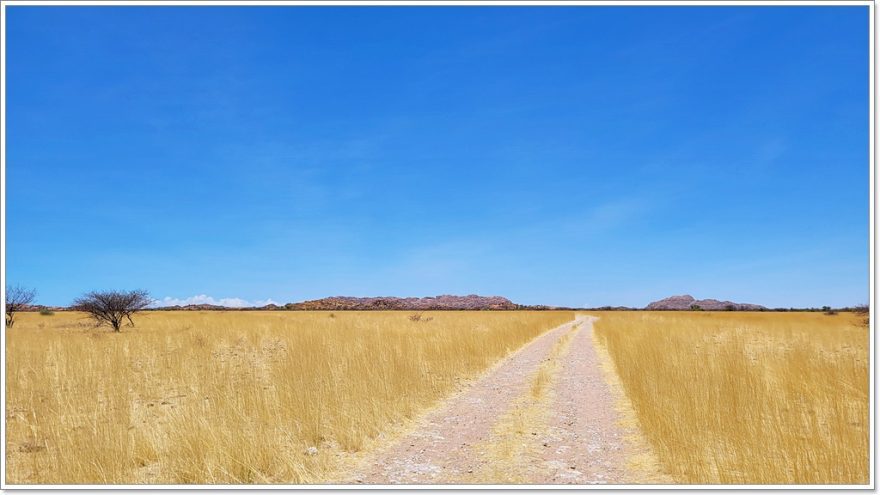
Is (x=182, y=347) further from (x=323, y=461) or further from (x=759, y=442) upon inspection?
(x=759, y=442)

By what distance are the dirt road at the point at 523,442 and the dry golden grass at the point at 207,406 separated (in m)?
0.65

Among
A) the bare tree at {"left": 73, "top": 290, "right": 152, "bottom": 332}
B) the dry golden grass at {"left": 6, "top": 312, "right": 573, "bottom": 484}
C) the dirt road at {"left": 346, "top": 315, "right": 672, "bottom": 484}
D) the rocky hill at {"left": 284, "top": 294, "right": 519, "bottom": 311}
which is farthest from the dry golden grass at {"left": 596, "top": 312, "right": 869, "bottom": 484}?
the rocky hill at {"left": 284, "top": 294, "right": 519, "bottom": 311}

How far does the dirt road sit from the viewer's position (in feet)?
18.6

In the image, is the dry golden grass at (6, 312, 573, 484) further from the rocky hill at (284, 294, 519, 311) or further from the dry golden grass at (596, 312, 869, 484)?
the rocky hill at (284, 294, 519, 311)

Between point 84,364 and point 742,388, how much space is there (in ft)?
50.1

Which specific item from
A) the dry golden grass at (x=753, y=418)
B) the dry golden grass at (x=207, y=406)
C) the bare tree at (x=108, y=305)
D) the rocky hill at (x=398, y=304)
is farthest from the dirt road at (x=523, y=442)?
A: the rocky hill at (x=398, y=304)

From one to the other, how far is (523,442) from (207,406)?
5.51 meters

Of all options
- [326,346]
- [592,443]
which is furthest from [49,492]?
[326,346]

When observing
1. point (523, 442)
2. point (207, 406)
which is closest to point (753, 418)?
point (523, 442)

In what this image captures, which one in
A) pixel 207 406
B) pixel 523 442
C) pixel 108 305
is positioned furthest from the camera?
pixel 108 305

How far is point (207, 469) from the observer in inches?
221

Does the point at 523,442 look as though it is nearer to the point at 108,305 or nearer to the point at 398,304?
the point at 108,305

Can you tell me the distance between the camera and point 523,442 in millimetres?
6855

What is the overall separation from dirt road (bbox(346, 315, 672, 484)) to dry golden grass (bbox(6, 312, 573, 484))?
0.65 meters
